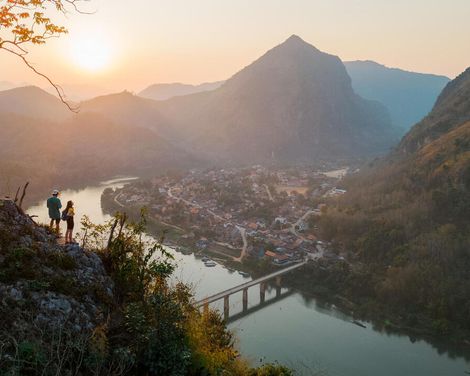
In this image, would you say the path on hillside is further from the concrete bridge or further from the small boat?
the small boat

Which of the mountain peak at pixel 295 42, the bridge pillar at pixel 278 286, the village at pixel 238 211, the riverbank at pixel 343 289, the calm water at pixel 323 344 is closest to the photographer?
the calm water at pixel 323 344

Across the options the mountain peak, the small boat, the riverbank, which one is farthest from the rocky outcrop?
the mountain peak

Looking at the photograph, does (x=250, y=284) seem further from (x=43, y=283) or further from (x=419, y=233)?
(x=43, y=283)

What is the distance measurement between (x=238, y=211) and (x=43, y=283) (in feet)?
169

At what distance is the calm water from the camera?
24.7 m

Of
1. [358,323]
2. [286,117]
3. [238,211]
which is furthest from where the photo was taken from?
[286,117]

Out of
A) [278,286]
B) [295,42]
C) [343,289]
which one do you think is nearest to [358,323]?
[343,289]

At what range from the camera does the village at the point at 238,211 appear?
4353cm

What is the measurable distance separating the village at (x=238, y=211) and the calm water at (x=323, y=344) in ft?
24.0

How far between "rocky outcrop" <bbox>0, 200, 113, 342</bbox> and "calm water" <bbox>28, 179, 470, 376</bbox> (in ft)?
53.3

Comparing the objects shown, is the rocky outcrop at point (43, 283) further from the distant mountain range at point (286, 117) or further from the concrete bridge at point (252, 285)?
the distant mountain range at point (286, 117)

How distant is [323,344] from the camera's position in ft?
88.6

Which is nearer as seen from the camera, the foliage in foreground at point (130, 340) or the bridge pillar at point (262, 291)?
the foliage in foreground at point (130, 340)

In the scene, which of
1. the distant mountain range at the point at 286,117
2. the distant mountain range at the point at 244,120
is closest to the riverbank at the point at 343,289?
the distant mountain range at the point at 244,120
